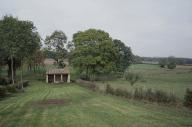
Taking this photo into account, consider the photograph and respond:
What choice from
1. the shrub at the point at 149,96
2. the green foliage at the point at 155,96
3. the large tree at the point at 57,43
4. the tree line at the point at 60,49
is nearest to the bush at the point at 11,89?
the tree line at the point at 60,49

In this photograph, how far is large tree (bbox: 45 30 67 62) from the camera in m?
72.7

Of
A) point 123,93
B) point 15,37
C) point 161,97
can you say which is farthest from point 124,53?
point 161,97

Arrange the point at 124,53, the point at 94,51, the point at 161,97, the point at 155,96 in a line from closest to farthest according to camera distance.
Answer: the point at 161,97 → the point at 155,96 → the point at 94,51 → the point at 124,53

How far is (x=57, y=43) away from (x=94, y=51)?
2019cm

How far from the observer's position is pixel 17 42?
4250 cm

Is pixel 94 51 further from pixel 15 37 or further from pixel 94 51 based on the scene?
pixel 15 37

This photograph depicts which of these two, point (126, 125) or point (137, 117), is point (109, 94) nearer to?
point (137, 117)

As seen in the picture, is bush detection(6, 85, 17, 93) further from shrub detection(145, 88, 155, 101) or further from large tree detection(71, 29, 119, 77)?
large tree detection(71, 29, 119, 77)

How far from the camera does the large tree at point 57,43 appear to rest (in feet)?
238

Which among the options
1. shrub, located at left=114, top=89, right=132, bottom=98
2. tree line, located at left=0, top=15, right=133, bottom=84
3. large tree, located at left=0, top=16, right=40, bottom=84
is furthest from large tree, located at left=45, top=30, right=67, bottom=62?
shrub, located at left=114, top=89, right=132, bottom=98

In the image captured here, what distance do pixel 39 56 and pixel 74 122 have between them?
60747mm

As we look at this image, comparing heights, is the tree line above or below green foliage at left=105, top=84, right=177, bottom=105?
above

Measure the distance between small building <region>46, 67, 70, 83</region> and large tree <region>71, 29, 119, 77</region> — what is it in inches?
155

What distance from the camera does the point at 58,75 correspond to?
2436 inches
